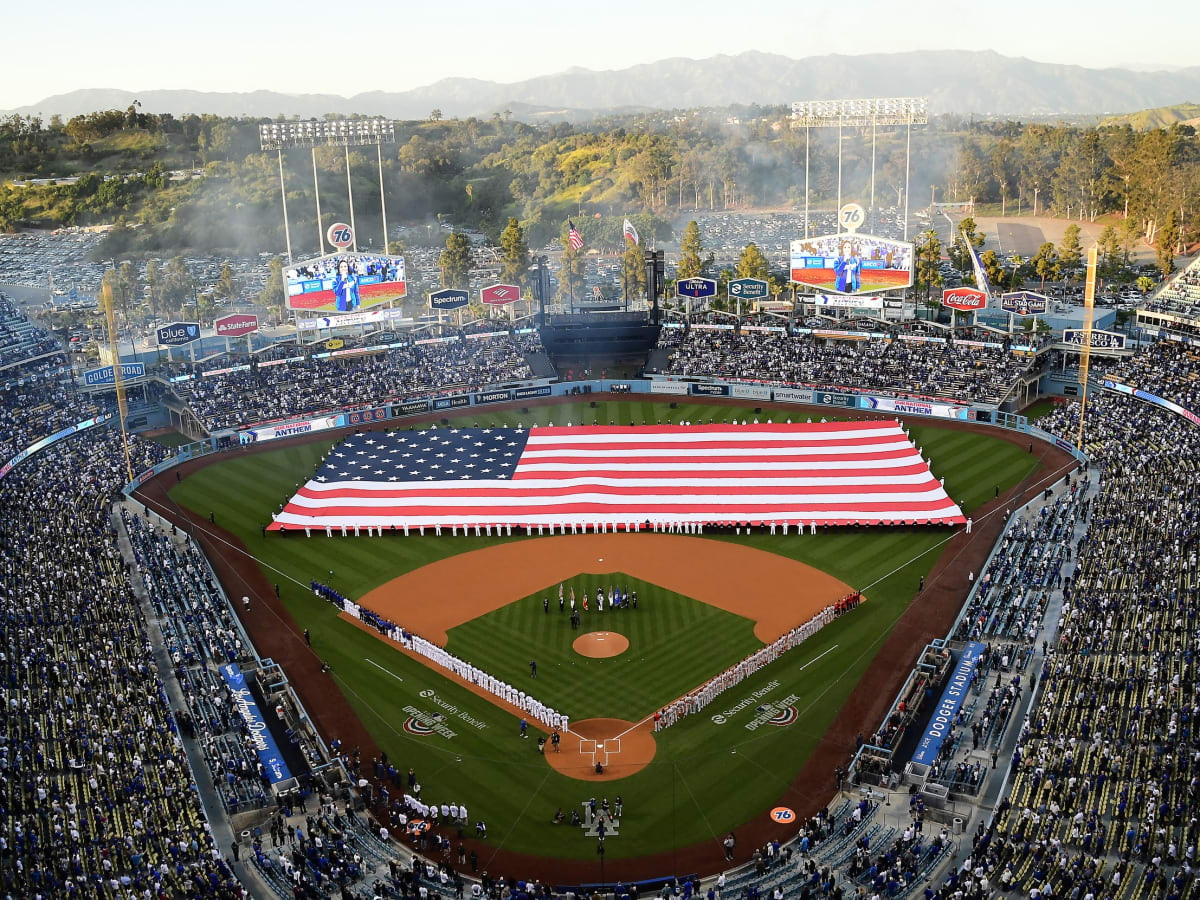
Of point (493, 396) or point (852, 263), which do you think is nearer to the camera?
point (852, 263)

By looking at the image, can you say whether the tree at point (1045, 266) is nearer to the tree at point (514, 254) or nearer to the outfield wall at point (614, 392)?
the outfield wall at point (614, 392)

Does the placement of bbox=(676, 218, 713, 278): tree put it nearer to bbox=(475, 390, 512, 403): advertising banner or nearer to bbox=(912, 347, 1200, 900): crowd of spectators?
bbox=(475, 390, 512, 403): advertising banner

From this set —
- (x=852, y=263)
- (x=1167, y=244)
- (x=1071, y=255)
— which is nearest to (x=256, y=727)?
(x=852, y=263)

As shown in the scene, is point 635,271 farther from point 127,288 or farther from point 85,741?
point 85,741

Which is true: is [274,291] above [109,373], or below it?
above

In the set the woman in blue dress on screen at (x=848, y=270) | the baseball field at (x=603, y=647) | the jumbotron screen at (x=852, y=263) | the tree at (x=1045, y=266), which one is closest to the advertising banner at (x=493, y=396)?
the baseball field at (x=603, y=647)

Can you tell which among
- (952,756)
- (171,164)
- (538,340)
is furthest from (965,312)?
(171,164)

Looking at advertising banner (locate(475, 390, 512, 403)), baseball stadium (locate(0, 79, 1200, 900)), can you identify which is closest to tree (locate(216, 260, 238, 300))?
baseball stadium (locate(0, 79, 1200, 900))
